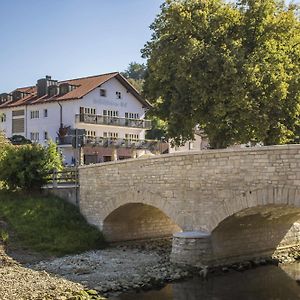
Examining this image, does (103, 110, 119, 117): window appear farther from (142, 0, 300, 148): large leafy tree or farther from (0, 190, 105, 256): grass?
(0, 190, 105, 256): grass

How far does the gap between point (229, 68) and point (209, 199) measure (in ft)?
26.0

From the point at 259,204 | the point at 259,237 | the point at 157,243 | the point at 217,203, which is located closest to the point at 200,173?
the point at 217,203

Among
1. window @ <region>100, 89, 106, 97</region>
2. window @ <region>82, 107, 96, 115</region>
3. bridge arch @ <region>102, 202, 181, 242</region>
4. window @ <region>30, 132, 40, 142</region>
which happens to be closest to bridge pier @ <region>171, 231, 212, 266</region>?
bridge arch @ <region>102, 202, 181, 242</region>

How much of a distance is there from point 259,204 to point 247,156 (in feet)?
5.78

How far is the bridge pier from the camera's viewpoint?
20.3m

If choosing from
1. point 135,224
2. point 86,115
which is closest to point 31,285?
point 135,224

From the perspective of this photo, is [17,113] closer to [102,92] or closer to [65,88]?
[65,88]

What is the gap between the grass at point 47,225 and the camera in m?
23.9

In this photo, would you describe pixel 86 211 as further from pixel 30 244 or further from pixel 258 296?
pixel 258 296

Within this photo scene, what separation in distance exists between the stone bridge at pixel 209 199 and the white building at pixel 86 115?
66.7ft

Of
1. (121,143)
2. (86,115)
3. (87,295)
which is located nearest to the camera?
(87,295)

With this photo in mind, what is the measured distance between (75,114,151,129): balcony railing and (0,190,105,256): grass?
19466mm

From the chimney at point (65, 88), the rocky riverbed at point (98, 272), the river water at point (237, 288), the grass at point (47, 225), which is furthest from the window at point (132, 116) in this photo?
the river water at point (237, 288)

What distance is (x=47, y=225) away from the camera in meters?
25.5
